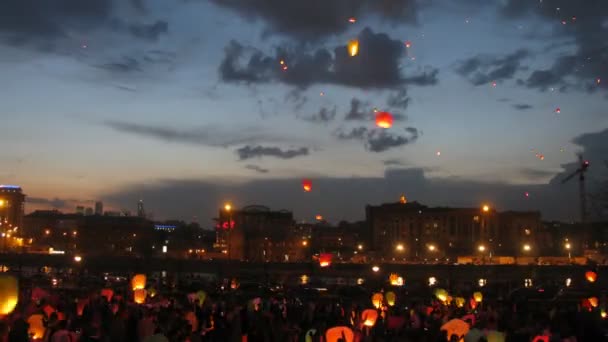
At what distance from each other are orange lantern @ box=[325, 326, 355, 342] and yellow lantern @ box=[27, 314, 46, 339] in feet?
23.2

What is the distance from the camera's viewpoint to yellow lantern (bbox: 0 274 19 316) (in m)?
14.5

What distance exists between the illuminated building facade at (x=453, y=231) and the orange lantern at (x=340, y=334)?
323ft

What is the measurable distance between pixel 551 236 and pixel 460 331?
425ft

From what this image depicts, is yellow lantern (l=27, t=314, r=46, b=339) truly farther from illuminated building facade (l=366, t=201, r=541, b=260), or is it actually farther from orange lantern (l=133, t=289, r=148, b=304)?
illuminated building facade (l=366, t=201, r=541, b=260)

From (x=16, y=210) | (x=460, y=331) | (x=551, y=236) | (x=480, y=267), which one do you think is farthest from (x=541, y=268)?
(x=16, y=210)

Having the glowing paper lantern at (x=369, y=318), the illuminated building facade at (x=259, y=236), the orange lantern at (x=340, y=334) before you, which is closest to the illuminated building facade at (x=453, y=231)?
the illuminated building facade at (x=259, y=236)

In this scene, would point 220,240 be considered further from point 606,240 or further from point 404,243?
point 606,240

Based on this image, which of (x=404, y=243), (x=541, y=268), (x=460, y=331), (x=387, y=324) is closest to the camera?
(x=460, y=331)

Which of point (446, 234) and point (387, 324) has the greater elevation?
point (446, 234)

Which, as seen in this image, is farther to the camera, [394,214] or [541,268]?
[394,214]

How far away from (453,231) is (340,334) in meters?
110

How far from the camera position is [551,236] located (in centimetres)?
13625

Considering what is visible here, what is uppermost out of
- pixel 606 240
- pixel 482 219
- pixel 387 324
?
pixel 482 219

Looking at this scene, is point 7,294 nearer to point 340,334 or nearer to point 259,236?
point 340,334
